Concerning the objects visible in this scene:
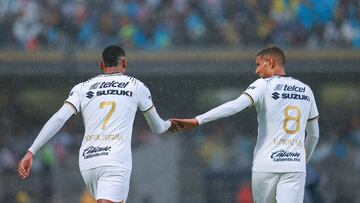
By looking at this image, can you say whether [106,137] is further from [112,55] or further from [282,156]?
[282,156]

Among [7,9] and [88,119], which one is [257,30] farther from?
[88,119]

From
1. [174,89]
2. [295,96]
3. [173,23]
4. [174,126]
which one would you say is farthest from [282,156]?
[173,23]

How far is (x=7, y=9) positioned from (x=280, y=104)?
634 cm

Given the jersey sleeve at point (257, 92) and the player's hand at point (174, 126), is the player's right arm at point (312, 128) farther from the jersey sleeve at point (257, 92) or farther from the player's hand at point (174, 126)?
the player's hand at point (174, 126)

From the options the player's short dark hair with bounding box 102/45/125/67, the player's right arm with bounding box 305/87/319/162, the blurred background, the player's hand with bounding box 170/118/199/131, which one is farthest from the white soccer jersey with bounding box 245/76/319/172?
the blurred background

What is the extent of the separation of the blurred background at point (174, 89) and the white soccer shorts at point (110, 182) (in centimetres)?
507

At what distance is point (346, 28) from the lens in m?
13.8

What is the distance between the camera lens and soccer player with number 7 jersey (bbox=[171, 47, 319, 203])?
815 cm

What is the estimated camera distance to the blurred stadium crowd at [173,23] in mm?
13406

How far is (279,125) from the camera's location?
8.19 meters

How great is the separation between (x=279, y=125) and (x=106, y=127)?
4.51 feet

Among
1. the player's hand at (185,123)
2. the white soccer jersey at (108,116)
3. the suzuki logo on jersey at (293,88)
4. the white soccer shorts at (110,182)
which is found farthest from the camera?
the player's hand at (185,123)

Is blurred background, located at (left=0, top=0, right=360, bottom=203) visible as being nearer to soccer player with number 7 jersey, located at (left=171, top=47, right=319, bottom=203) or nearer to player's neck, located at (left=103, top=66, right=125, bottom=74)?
soccer player with number 7 jersey, located at (left=171, top=47, right=319, bottom=203)

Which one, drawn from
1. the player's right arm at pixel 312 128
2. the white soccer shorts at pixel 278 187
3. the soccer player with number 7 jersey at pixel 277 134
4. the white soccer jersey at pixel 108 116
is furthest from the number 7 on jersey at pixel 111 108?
the player's right arm at pixel 312 128
